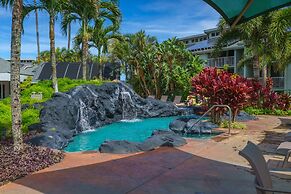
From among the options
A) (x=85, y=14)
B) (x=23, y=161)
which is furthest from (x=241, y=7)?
(x=85, y=14)

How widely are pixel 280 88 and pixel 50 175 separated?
96.3 ft

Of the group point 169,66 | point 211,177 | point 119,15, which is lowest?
point 211,177

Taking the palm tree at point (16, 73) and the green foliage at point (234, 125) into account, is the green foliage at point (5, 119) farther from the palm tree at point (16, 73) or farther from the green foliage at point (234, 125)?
the green foliage at point (234, 125)

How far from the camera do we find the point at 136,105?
2012cm

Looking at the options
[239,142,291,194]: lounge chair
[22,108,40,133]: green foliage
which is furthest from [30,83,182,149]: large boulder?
[239,142,291,194]: lounge chair

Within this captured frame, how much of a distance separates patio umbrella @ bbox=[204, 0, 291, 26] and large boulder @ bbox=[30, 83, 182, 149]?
5.37m

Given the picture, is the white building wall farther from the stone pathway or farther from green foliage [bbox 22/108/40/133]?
the stone pathway

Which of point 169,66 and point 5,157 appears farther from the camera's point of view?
point 169,66

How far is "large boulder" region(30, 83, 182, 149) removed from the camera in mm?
10523

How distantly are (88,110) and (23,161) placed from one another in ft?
32.6

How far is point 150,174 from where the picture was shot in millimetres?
5820

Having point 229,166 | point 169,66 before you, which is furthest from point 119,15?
point 229,166

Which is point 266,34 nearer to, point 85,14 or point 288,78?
point 85,14

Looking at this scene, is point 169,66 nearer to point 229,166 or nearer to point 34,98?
Answer: point 34,98
